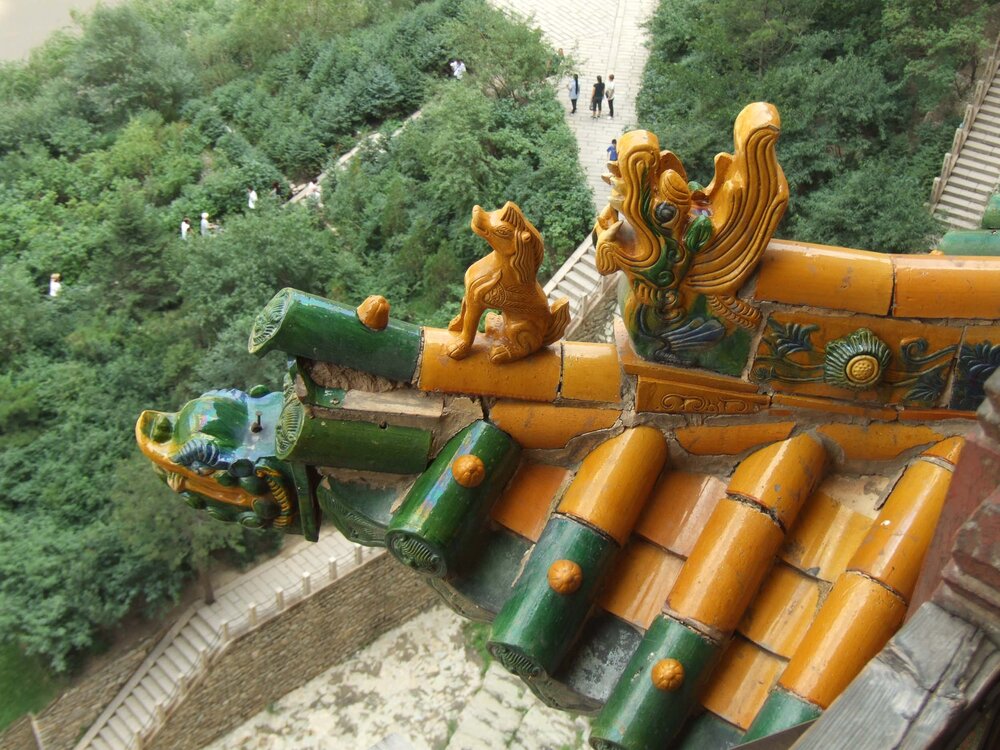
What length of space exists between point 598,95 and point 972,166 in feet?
28.8

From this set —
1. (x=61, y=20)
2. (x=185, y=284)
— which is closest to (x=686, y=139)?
(x=185, y=284)

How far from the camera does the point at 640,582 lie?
5.96 meters

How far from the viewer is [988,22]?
20.3 m

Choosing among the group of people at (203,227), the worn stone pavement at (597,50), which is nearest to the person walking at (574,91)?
the worn stone pavement at (597,50)

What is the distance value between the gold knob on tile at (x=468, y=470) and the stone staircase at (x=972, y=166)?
15280mm

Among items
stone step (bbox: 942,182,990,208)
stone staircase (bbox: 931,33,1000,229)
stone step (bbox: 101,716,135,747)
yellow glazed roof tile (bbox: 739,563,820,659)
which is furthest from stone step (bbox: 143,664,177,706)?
stone step (bbox: 942,182,990,208)

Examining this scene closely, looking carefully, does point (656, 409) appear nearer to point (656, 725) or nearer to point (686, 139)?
point (656, 725)

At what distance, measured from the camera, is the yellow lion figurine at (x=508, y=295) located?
19.3ft

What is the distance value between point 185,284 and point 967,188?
16.1m

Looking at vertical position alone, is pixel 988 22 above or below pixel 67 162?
above

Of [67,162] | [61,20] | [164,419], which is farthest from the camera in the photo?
[61,20]

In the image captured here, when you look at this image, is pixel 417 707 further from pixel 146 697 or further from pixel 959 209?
pixel 959 209

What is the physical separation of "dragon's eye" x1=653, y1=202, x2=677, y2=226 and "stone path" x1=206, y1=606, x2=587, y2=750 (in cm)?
1032

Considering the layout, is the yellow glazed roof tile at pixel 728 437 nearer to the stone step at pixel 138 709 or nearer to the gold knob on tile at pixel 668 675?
the gold knob on tile at pixel 668 675
